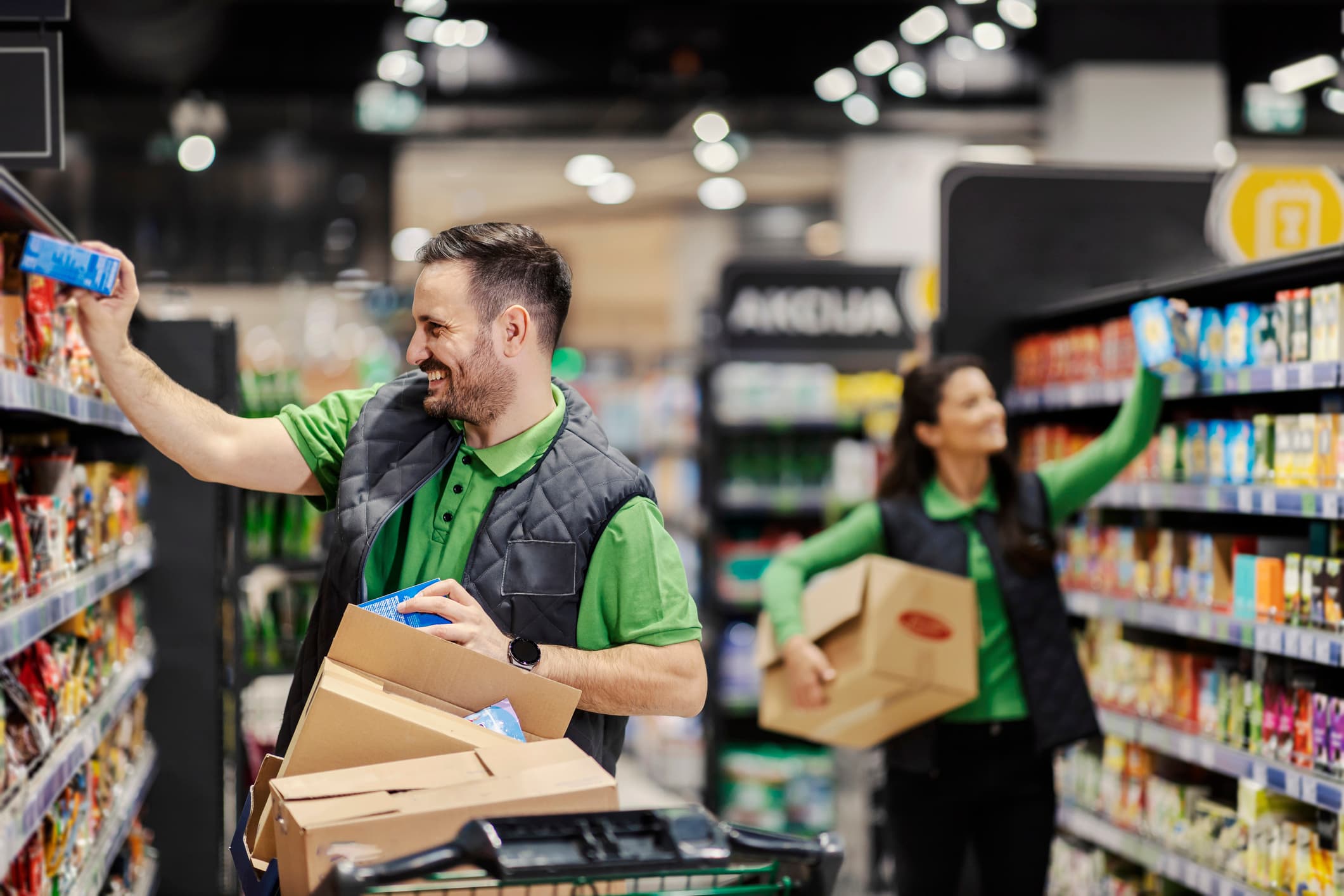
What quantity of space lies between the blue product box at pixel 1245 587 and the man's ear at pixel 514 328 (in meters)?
2.18

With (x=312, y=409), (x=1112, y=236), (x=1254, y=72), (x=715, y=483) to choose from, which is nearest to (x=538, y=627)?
(x=312, y=409)

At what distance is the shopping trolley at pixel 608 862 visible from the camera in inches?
63.6

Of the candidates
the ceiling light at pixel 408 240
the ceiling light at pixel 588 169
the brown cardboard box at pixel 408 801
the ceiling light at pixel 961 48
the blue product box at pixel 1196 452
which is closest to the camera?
the brown cardboard box at pixel 408 801

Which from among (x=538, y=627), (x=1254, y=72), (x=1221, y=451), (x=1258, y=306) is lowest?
(x=538, y=627)

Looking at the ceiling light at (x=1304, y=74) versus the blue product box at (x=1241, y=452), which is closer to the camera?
the blue product box at (x=1241, y=452)

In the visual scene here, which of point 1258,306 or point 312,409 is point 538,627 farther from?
point 1258,306

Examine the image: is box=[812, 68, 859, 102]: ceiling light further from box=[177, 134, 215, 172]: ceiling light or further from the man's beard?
the man's beard

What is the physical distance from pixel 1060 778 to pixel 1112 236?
76.2 inches

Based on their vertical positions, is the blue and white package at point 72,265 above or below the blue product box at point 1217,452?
above

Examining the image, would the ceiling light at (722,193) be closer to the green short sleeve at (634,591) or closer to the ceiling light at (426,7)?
the ceiling light at (426,7)

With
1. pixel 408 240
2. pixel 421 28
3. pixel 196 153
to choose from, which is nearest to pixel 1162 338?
pixel 421 28

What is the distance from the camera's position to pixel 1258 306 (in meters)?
3.72

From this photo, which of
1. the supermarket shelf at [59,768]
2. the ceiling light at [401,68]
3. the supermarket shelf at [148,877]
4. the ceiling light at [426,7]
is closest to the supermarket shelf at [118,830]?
the supermarket shelf at [148,877]

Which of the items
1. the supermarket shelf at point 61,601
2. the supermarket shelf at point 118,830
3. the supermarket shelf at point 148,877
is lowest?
the supermarket shelf at point 148,877
